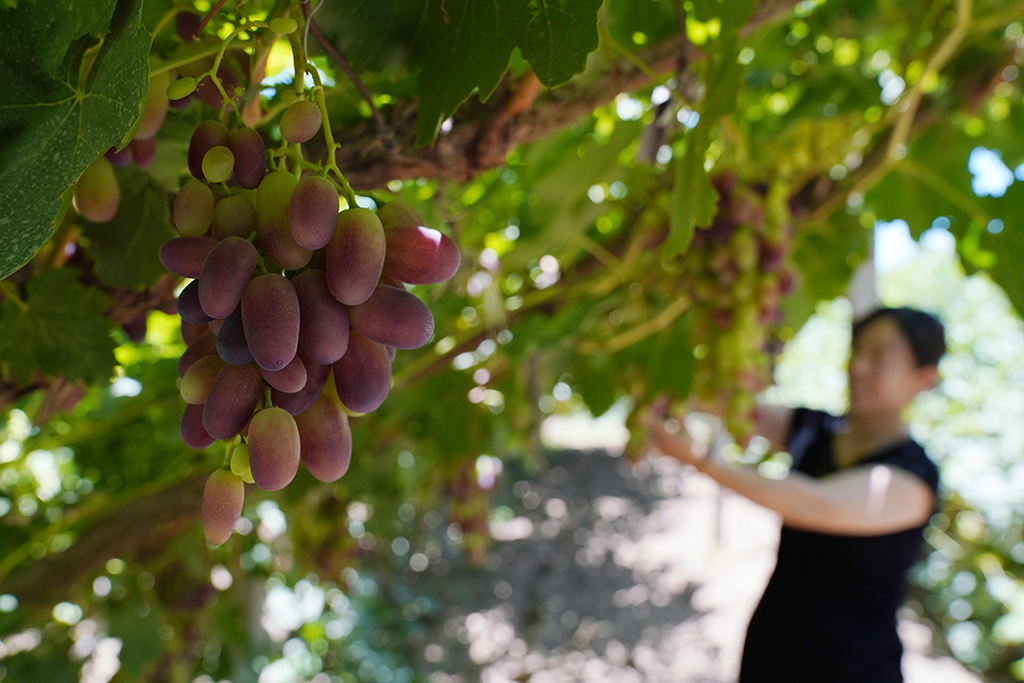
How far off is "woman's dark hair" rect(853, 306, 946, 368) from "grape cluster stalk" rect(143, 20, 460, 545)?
1782mm

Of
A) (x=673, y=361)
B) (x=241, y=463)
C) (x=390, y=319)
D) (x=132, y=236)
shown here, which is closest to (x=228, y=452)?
(x=241, y=463)

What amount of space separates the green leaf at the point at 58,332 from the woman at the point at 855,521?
45.6 inches

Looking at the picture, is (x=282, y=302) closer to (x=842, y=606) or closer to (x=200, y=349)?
(x=200, y=349)

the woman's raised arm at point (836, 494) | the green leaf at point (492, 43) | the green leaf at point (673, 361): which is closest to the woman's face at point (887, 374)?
the woman's raised arm at point (836, 494)

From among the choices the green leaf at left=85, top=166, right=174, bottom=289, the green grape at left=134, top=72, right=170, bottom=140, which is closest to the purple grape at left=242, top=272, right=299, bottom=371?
the green grape at left=134, top=72, right=170, bottom=140

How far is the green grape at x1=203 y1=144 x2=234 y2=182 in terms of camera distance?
1.19 ft

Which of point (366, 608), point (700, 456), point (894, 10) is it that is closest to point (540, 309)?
point (700, 456)

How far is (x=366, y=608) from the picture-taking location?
3.82 metres

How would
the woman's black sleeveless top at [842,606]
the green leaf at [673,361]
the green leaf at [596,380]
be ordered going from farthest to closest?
the woman's black sleeveless top at [842,606], the green leaf at [596,380], the green leaf at [673,361]

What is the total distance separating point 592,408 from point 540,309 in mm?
269

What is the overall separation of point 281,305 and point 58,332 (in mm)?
453

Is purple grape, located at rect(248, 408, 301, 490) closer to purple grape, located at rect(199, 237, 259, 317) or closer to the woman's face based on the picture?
purple grape, located at rect(199, 237, 259, 317)

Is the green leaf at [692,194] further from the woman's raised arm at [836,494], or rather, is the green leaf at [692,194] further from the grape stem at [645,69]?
the woman's raised arm at [836,494]

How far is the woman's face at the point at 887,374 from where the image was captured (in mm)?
1768
